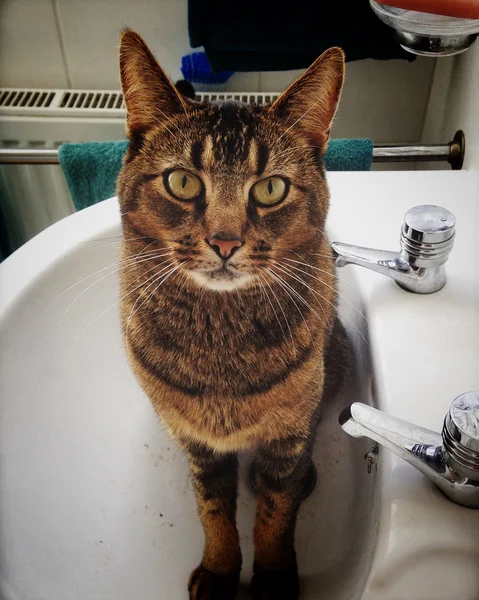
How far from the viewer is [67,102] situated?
2.38ft

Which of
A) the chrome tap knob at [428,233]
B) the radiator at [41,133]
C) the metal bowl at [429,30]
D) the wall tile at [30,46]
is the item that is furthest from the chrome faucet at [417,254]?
the wall tile at [30,46]

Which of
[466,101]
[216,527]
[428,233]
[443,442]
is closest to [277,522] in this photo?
[216,527]

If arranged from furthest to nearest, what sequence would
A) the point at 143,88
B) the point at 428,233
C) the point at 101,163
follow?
1. the point at 101,163
2. the point at 428,233
3. the point at 143,88

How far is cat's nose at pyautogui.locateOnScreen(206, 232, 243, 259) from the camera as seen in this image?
433 millimetres

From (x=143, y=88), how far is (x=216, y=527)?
0.39m

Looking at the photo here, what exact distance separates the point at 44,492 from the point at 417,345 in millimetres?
391

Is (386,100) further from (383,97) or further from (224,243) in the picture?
(224,243)

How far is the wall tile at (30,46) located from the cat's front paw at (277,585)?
0.60 m

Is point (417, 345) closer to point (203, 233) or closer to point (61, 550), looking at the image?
point (203, 233)

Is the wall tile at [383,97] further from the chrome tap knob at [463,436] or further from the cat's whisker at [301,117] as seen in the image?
A: the chrome tap knob at [463,436]

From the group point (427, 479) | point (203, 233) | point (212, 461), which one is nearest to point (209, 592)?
point (212, 461)

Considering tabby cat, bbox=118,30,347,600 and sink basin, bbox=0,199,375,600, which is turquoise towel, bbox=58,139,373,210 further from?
tabby cat, bbox=118,30,347,600

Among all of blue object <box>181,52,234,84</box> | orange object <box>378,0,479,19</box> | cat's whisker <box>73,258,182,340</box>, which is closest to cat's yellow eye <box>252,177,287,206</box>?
cat's whisker <box>73,258,182,340</box>

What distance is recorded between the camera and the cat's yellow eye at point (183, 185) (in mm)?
436
